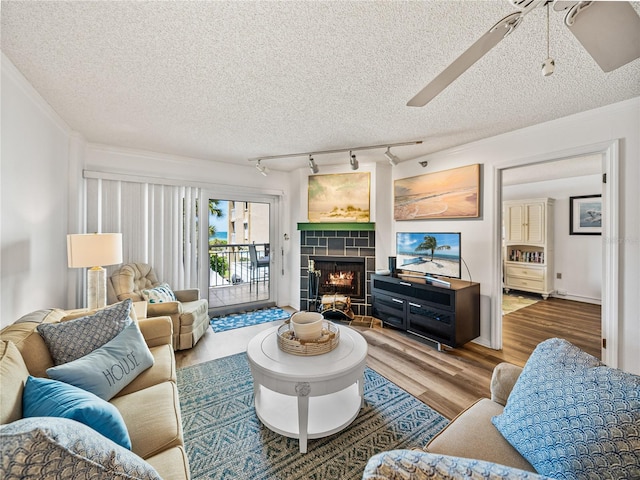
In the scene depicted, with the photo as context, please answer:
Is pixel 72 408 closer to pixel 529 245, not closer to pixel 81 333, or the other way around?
pixel 81 333

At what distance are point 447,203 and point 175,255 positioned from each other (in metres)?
3.84

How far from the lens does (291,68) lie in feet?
5.66

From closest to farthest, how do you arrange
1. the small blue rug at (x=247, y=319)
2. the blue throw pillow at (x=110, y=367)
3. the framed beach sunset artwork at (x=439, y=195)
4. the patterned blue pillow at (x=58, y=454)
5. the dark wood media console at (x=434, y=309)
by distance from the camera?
the patterned blue pillow at (x=58, y=454)
the blue throw pillow at (x=110, y=367)
the dark wood media console at (x=434, y=309)
the framed beach sunset artwork at (x=439, y=195)
the small blue rug at (x=247, y=319)

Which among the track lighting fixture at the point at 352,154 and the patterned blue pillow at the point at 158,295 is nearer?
the patterned blue pillow at the point at 158,295

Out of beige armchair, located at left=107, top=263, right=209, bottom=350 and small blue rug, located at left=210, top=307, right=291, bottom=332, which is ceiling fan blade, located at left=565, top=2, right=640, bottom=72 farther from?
small blue rug, located at left=210, top=307, right=291, bottom=332

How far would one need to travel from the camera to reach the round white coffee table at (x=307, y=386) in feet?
5.19

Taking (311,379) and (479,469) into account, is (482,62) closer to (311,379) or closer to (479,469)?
(479,469)

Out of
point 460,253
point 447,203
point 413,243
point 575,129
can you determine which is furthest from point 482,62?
point 413,243

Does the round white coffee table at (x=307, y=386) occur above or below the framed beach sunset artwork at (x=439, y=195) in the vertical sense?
below

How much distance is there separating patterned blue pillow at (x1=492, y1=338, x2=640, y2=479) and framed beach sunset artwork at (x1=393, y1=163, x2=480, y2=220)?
7.67 feet

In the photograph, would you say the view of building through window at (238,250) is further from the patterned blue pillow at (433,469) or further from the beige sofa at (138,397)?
the patterned blue pillow at (433,469)

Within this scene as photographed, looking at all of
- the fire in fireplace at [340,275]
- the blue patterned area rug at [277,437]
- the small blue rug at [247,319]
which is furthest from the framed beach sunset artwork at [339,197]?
the blue patterned area rug at [277,437]

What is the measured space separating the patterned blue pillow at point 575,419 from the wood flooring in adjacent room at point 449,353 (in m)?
1.01

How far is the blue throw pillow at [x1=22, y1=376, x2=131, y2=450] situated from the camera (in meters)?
0.94
